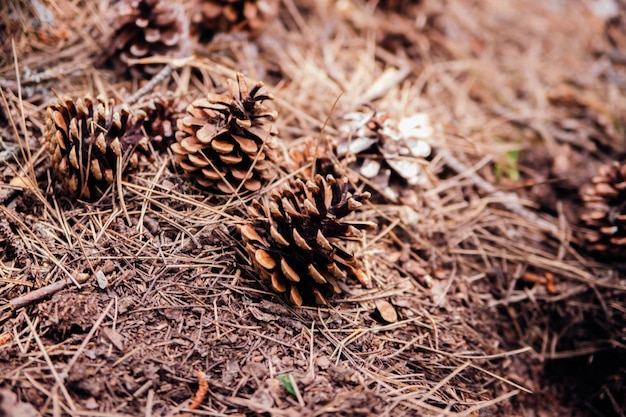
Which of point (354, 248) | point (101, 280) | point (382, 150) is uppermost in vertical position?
point (382, 150)

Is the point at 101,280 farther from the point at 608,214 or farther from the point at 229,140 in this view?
the point at 608,214

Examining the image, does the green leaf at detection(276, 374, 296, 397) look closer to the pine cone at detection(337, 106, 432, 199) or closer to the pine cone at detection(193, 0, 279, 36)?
the pine cone at detection(337, 106, 432, 199)

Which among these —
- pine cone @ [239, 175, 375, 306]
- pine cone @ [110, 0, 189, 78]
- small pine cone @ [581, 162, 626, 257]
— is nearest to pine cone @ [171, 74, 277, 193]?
pine cone @ [239, 175, 375, 306]

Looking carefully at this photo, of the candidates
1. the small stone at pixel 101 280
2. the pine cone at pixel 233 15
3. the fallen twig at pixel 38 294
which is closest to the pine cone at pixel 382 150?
the pine cone at pixel 233 15

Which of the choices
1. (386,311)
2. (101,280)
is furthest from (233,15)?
(386,311)

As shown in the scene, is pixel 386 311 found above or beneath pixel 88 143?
beneath

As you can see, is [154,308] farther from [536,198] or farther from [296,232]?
[536,198]

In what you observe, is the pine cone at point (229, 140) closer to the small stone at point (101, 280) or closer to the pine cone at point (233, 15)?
the small stone at point (101, 280)
